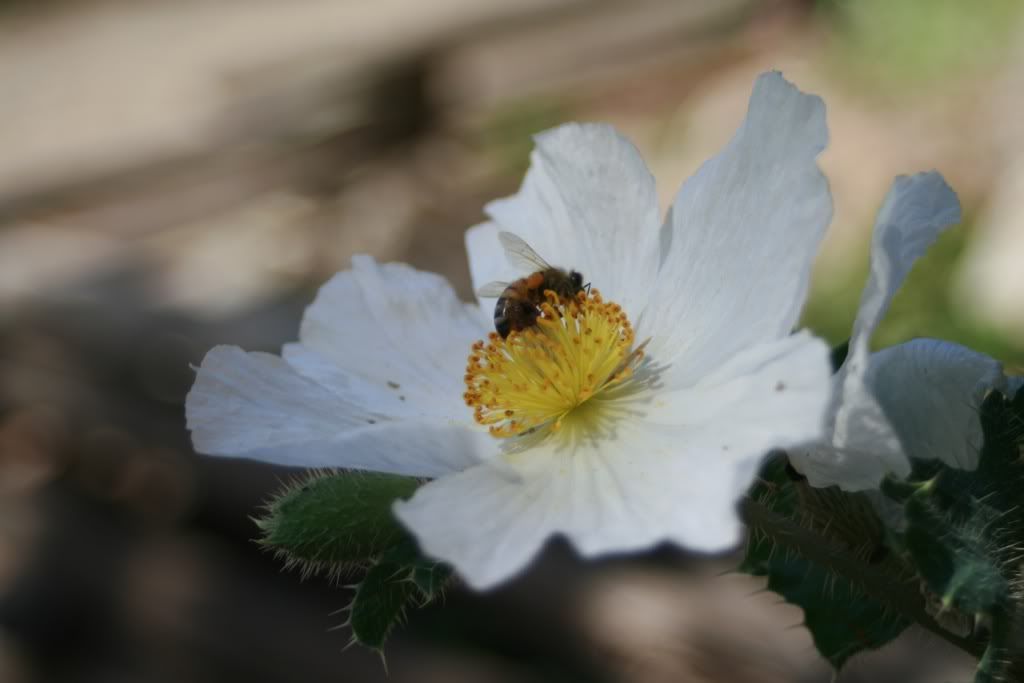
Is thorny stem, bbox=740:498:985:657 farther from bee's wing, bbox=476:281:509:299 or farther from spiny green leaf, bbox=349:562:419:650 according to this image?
bee's wing, bbox=476:281:509:299

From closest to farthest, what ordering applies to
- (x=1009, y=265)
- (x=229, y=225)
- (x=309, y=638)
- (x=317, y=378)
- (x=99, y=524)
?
(x=317, y=378) → (x=309, y=638) → (x=99, y=524) → (x=1009, y=265) → (x=229, y=225)

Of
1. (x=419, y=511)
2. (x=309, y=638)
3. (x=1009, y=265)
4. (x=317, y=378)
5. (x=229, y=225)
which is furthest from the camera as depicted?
(x=229, y=225)

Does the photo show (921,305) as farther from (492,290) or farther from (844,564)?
(844,564)

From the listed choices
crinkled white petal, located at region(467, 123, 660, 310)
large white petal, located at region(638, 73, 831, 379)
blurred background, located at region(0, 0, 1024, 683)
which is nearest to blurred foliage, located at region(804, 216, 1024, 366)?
blurred background, located at region(0, 0, 1024, 683)

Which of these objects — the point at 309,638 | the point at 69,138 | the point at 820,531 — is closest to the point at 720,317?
the point at 820,531

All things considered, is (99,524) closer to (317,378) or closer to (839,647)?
(317,378)

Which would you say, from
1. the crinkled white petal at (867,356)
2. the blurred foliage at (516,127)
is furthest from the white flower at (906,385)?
the blurred foliage at (516,127)
